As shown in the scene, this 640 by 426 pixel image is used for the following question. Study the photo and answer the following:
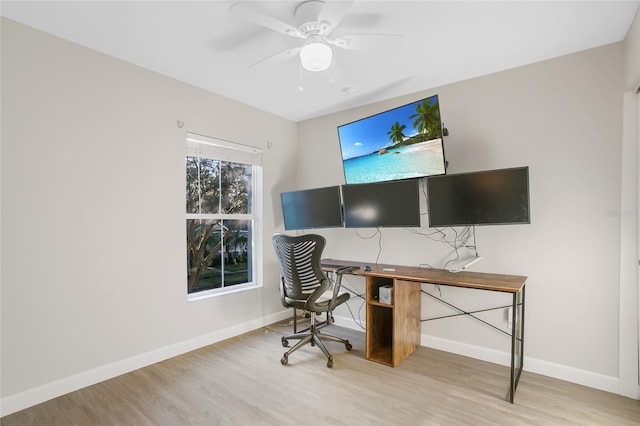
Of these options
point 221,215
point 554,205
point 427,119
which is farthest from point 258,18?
point 554,205

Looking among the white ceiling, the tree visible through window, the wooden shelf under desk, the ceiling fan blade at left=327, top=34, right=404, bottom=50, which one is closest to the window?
the tree visible through window

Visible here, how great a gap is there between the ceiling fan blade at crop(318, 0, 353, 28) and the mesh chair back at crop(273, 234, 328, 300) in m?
1.54

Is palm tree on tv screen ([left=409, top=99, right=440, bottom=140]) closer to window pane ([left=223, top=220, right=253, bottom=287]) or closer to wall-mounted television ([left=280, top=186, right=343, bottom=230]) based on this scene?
wall-mounted television ([left=280, top=186, right=343, bottom=230])

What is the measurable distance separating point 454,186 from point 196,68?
2.41m

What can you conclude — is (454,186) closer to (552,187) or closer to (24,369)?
(552,187)

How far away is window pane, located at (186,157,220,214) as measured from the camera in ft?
10.6

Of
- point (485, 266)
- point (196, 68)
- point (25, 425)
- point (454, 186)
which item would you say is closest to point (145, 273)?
point (25, 425)

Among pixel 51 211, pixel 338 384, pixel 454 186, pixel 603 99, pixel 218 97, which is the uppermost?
pixel 218 97

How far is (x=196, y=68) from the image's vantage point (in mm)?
2748

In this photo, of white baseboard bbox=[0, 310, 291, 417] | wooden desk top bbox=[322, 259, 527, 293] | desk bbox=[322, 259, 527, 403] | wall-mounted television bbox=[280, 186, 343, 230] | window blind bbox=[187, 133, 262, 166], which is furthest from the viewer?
wall-mounted television bbox=[280, 186, 343, 230]

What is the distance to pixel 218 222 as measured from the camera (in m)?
3.44

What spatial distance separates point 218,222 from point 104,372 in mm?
1596

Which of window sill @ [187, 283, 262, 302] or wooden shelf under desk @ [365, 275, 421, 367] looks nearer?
wooden shelf under desk @ [365, 275, 421, 367]

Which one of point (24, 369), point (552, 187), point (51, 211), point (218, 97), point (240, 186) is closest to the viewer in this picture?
point (24, 369)
